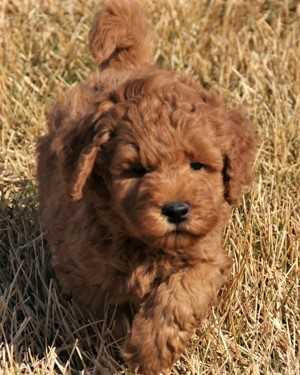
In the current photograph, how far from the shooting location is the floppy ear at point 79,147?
4742 millimetres

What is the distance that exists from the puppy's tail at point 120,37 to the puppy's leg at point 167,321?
1562mm

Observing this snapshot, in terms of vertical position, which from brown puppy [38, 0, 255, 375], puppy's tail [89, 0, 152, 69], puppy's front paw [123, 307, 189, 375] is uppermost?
puppy's tail [89, 0, 152, 69]

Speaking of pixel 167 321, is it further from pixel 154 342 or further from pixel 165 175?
pixel 165 175

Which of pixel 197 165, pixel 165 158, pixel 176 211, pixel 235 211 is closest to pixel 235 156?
pixel 197 165

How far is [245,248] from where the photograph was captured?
5828 millimetres

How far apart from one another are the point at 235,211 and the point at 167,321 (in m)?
1.45

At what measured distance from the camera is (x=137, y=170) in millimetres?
4625

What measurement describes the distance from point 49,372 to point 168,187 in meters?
1.35

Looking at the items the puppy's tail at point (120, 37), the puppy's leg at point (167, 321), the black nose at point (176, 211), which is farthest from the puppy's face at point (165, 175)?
the puppy's tail at point (120, 37)

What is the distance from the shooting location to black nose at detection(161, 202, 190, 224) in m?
4.34

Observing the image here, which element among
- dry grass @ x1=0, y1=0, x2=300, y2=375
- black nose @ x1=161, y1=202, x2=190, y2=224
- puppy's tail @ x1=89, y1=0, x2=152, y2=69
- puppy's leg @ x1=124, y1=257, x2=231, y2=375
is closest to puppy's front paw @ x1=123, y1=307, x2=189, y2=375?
puppy's leg @ x1=124, y1=257, x2=231, y2=375

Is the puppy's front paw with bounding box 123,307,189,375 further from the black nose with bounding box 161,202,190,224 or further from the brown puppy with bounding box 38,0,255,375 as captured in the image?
the black nose with bounding box 161,202,190,224

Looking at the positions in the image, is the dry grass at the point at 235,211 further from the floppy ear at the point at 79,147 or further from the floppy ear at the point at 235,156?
the floppy ear at the point at 79,147

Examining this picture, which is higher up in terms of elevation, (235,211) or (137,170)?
(137,170)
